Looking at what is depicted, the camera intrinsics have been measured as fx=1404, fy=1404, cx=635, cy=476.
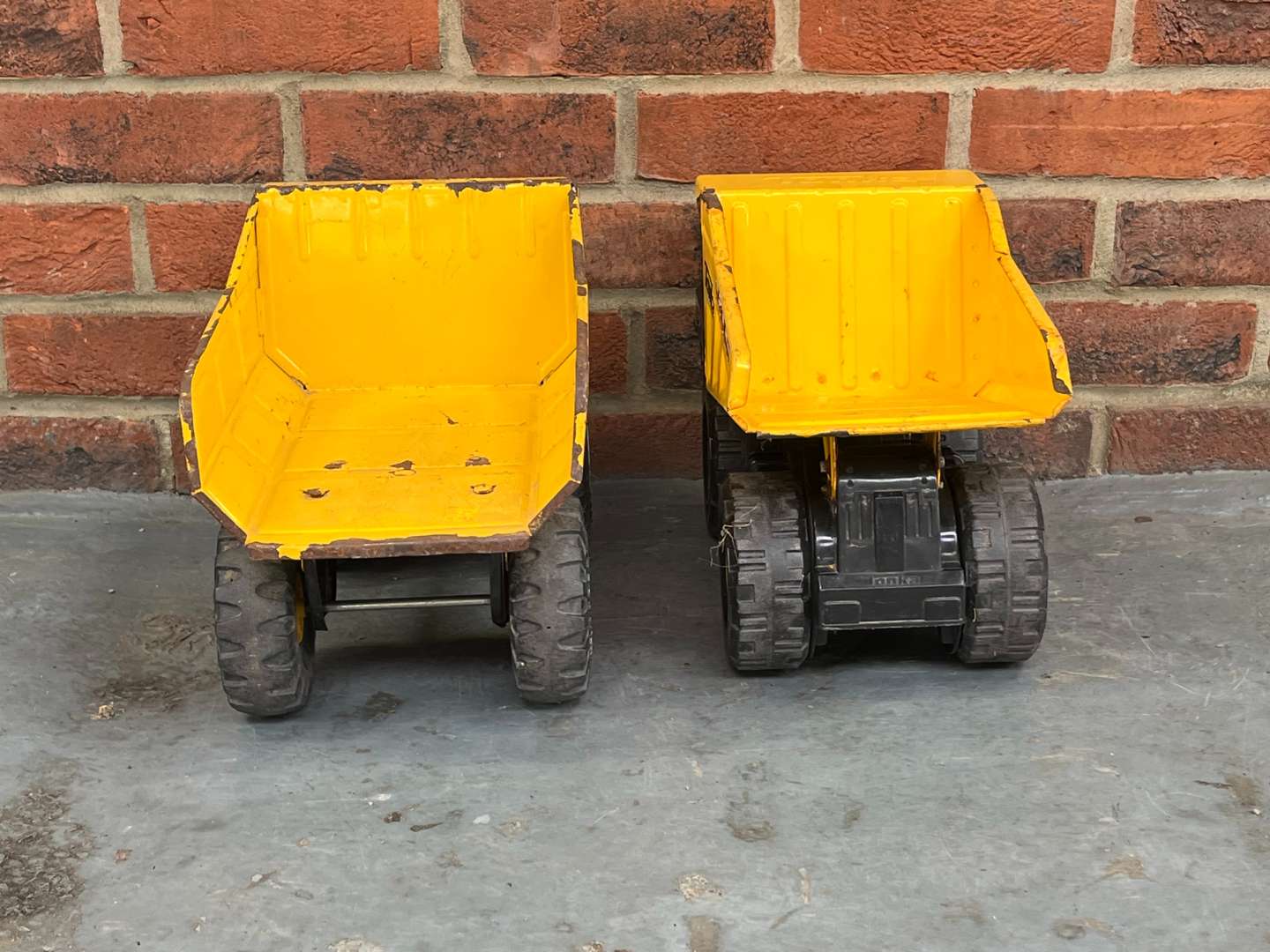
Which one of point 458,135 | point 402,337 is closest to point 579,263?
point 402,337

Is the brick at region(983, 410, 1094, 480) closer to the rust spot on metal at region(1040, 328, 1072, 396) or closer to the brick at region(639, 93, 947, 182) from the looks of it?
the brick at region(639, 93, 947, 182)

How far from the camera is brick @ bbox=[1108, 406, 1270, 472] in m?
2.17

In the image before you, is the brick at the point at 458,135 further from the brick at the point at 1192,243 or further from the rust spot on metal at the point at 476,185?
the brick at the point at 1192,243

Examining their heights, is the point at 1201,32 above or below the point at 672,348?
above

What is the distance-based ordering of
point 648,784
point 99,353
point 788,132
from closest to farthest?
point 648,784 → point 788,132 → point 99,353

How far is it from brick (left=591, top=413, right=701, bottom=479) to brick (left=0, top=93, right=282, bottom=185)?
24.8 inches

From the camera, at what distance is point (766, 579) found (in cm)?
160

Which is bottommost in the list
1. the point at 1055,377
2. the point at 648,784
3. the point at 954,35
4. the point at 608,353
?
the point at 648,784

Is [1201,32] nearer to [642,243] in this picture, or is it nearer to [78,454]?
[642,243]

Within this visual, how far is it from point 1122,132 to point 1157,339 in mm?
318

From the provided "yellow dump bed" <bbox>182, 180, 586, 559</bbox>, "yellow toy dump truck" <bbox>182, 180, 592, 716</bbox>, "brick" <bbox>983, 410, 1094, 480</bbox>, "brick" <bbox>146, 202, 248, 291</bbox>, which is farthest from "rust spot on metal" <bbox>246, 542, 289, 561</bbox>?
"brick" <bbox>983, 410, 1094, 480</bbox>

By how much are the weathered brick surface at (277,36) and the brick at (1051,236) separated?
883 millimetres

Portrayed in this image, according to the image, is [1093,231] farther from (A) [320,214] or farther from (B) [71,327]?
(B) [71,327]

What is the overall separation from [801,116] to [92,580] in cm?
120
